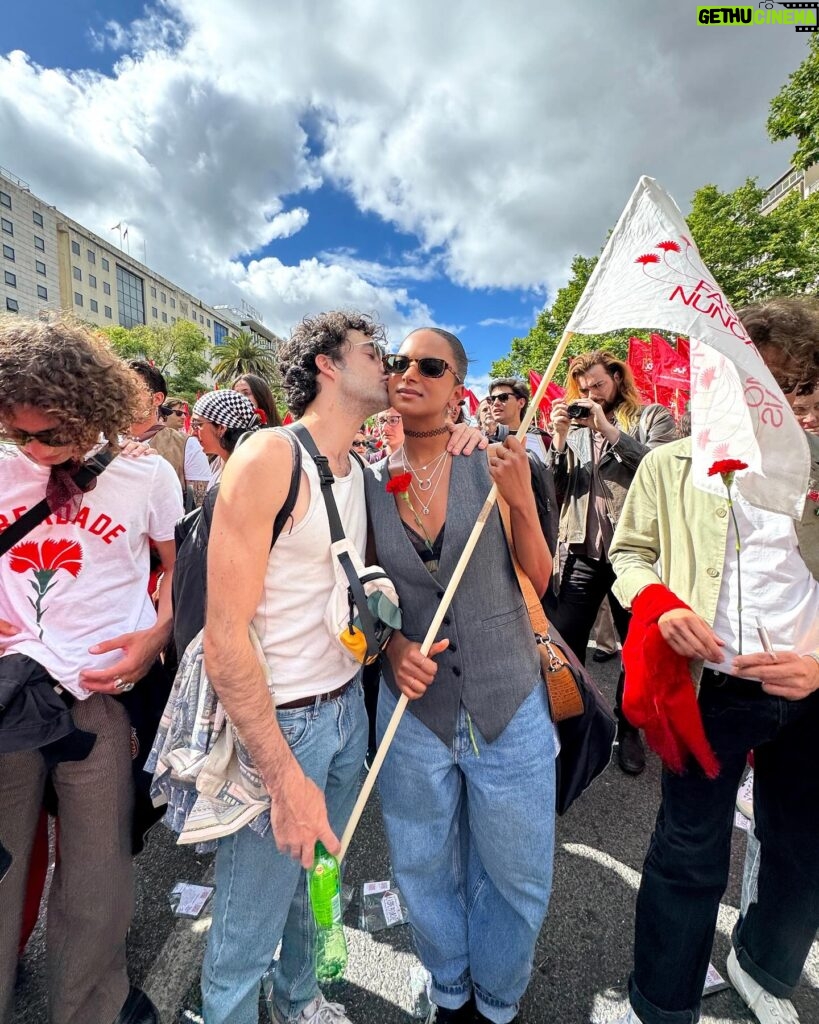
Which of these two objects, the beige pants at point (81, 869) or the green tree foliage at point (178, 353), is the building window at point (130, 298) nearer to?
the green tree foliage at point (178, 353)

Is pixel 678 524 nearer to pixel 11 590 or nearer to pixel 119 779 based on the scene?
pixel 119 779

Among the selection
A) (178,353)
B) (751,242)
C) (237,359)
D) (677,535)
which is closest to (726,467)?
(677,535)

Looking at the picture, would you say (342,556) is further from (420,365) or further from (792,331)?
(792,331)

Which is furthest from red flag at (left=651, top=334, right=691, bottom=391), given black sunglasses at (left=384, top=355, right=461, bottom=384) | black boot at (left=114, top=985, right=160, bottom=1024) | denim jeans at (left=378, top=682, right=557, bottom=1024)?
black boot at (left=114, top=985, right=160, bottom=1024)

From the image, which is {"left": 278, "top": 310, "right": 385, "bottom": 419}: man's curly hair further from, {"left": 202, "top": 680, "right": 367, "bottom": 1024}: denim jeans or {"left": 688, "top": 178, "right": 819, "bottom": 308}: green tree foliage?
{"left": 688, "top": 178, "right": 819, "bottom": 308}: green tree foliage

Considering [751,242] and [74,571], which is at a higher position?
[751,242]

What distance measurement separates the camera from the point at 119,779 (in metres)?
1.62

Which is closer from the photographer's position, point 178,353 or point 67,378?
point 67,378

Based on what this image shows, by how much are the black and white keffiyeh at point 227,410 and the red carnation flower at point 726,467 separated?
2720 millimetres

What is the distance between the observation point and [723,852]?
1.59m

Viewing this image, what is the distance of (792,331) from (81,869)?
9.21 feet

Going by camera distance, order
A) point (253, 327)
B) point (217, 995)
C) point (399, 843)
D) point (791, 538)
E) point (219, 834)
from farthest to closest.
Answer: point (253, 327) → point (399, 843) → point (791, 538) → point (217, 995) → point (219, 834)

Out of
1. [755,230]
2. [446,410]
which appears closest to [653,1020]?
[446,410]

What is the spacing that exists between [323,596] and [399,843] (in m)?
0.89
